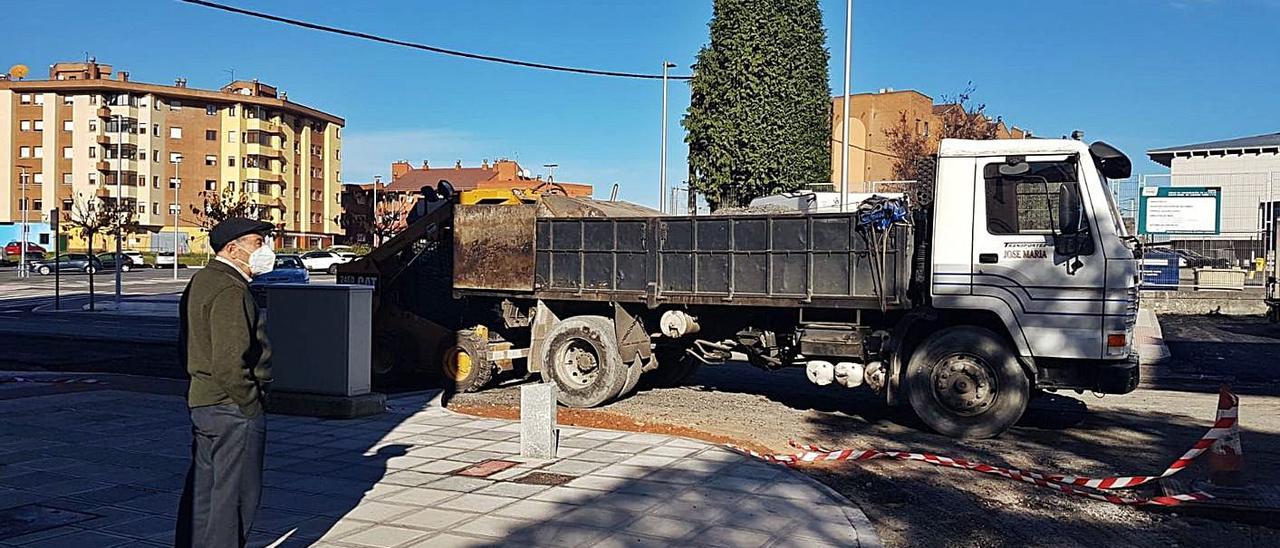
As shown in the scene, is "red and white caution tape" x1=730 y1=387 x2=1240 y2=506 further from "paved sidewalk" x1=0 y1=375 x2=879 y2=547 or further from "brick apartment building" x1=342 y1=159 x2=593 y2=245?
"brick apartment building" x1=342 y1=159 x2=593 y2=245

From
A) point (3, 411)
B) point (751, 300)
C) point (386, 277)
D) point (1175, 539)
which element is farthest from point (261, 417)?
point (386, 277)

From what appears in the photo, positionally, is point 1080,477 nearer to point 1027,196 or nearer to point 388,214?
point 1027,196

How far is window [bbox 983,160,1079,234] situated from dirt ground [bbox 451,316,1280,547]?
6.85 ft

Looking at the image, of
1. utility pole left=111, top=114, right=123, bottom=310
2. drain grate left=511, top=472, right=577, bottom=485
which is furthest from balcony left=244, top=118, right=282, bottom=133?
drain grate left=511, top=472, right=577, bottom=485

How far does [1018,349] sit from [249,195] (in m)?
86.3

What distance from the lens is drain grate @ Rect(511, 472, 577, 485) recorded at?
26.1 ft

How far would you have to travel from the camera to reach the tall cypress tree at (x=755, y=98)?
3008 cm

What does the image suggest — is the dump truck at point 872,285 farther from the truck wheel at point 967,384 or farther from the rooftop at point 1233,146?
the rooftop at point 1233,146

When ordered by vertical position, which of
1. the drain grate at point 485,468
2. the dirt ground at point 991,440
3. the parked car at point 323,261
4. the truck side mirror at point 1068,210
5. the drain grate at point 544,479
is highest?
the truck side mirror at point 1068,210

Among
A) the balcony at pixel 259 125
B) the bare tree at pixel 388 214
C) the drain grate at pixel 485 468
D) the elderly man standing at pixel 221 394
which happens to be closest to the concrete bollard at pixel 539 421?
the drain grate at pixel 485 468

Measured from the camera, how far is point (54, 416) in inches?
418

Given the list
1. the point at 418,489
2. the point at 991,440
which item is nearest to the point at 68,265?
the point at 418,489

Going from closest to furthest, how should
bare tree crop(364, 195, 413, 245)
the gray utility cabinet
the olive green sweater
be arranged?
the olive green sweater
the gray utility cabinet
bare tree crop(364, 195, 413, 245)

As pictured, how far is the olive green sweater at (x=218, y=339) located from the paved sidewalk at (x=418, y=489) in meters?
1.52
